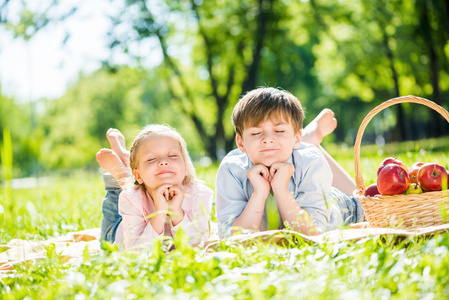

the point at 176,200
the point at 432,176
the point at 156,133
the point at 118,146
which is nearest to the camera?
the point at 432,176

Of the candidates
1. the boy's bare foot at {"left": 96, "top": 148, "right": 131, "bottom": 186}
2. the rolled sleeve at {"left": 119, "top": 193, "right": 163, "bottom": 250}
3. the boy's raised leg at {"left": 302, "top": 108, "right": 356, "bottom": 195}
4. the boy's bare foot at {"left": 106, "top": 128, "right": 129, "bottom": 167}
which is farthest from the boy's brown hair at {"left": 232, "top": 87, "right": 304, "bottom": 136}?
the boy's bare foot at {"left": 106, "top": 128, "right": 129, "bottom": 167}

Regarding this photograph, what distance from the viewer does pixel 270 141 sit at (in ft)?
10.3

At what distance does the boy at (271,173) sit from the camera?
3.08m

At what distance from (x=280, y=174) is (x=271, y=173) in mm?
79

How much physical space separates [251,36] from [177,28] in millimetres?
3810

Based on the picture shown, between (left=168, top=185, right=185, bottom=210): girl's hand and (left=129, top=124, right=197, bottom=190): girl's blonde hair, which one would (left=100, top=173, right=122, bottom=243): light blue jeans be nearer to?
(left=129, top=124, right=197, bottom=190): girl's blonde hair

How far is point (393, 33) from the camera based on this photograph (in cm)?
2020

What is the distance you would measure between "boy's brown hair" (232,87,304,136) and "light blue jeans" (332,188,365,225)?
899mm

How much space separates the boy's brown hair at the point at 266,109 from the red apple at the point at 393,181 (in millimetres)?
711

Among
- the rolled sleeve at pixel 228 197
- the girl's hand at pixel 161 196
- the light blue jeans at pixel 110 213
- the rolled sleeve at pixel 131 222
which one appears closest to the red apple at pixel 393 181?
the rolled sleeve at pixel 228 197

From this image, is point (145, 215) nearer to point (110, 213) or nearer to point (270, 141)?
point (110, 213)

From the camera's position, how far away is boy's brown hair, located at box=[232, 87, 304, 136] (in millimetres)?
3209

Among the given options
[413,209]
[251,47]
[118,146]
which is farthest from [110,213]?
[251,47]

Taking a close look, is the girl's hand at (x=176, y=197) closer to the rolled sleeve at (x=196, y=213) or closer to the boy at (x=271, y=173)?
the rolled sleeve at (x=196, y=213)
